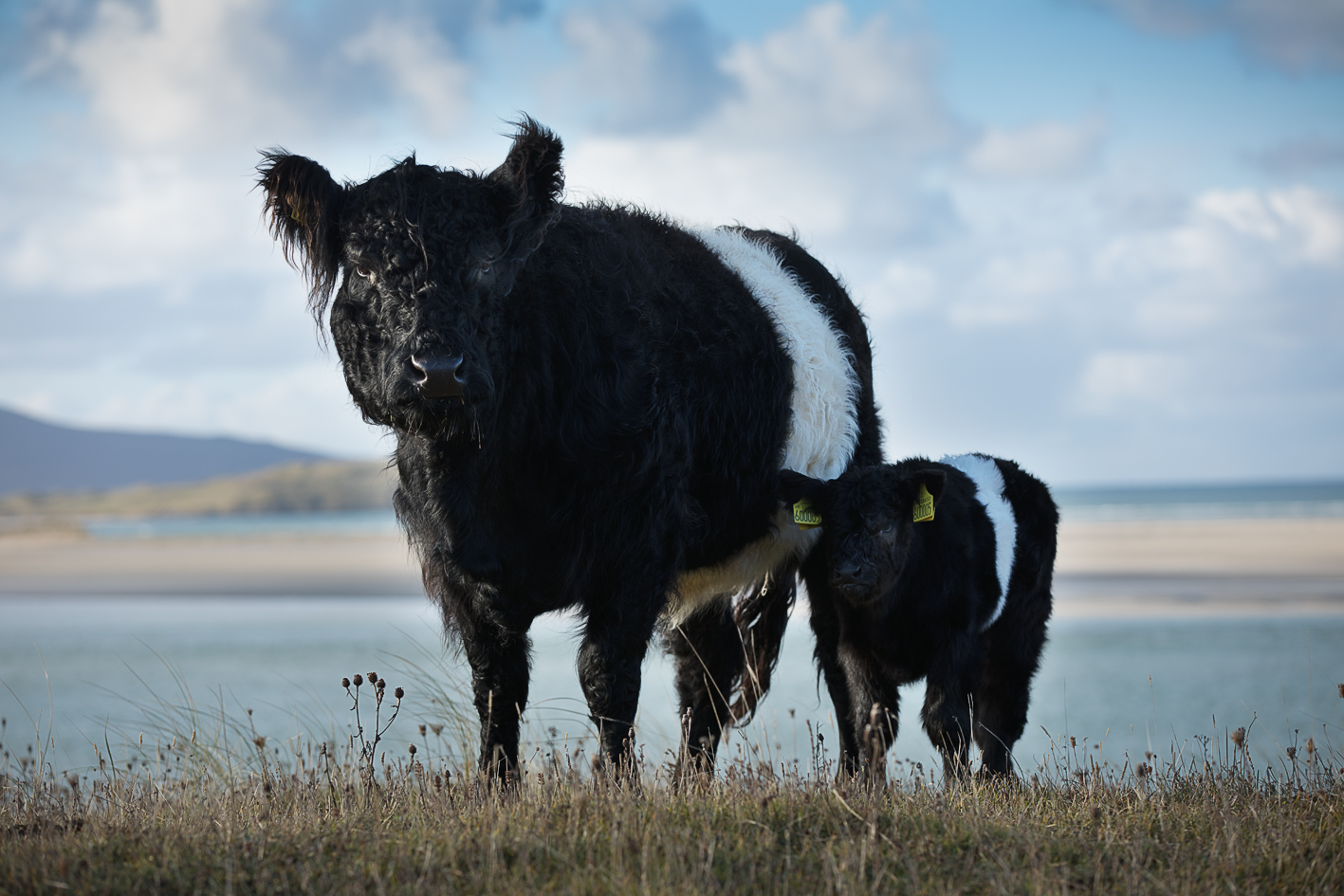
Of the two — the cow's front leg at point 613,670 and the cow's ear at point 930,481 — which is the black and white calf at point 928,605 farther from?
the cow's front leg at point 613,670

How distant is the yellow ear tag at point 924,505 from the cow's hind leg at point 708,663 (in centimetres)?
121

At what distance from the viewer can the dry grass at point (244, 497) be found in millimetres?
86688

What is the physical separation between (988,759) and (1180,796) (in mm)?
1011

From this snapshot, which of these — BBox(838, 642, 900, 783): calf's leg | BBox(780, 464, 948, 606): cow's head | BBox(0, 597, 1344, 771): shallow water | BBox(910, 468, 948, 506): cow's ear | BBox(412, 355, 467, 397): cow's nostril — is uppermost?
BBox(412, 355, 467, 397): cow's nostril

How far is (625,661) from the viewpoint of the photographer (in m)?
4.23

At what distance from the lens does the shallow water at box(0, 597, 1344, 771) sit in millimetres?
8453

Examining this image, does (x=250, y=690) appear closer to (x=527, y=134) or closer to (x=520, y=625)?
(x=520, y=625)

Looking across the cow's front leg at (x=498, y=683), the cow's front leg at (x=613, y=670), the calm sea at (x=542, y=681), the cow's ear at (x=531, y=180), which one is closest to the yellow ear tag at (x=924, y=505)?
the calm sea at (x=542, y=681)

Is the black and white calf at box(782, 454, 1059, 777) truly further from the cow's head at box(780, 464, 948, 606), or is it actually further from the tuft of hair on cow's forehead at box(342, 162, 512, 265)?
the tuft of hair on cow's forehead at box(342, 162, 512, 265)

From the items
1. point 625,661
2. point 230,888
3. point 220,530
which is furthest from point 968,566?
point 220,530

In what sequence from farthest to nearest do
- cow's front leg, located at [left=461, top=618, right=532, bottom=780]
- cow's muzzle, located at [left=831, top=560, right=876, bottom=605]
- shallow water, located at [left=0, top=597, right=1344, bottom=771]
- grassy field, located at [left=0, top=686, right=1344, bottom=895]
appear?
shallow water, located at [left=0, top=597, right=1344, bottom=771]
cow's muzzle, located at [left=831, top=560, right=876, bottom=605]
cow's front leg, located at [left=461, top=618, right=532, bottom=780]
grassy field, located at [left=0, top=686, right=1344, bottom=895]

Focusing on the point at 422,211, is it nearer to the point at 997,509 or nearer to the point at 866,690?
the point at 866,690

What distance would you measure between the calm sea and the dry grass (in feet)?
223

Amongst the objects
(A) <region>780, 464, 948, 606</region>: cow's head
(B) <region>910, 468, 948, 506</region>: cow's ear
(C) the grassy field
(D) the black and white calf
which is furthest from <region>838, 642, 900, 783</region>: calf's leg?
(B) <region>910, 468, 948, 506</region>: cow's ear
